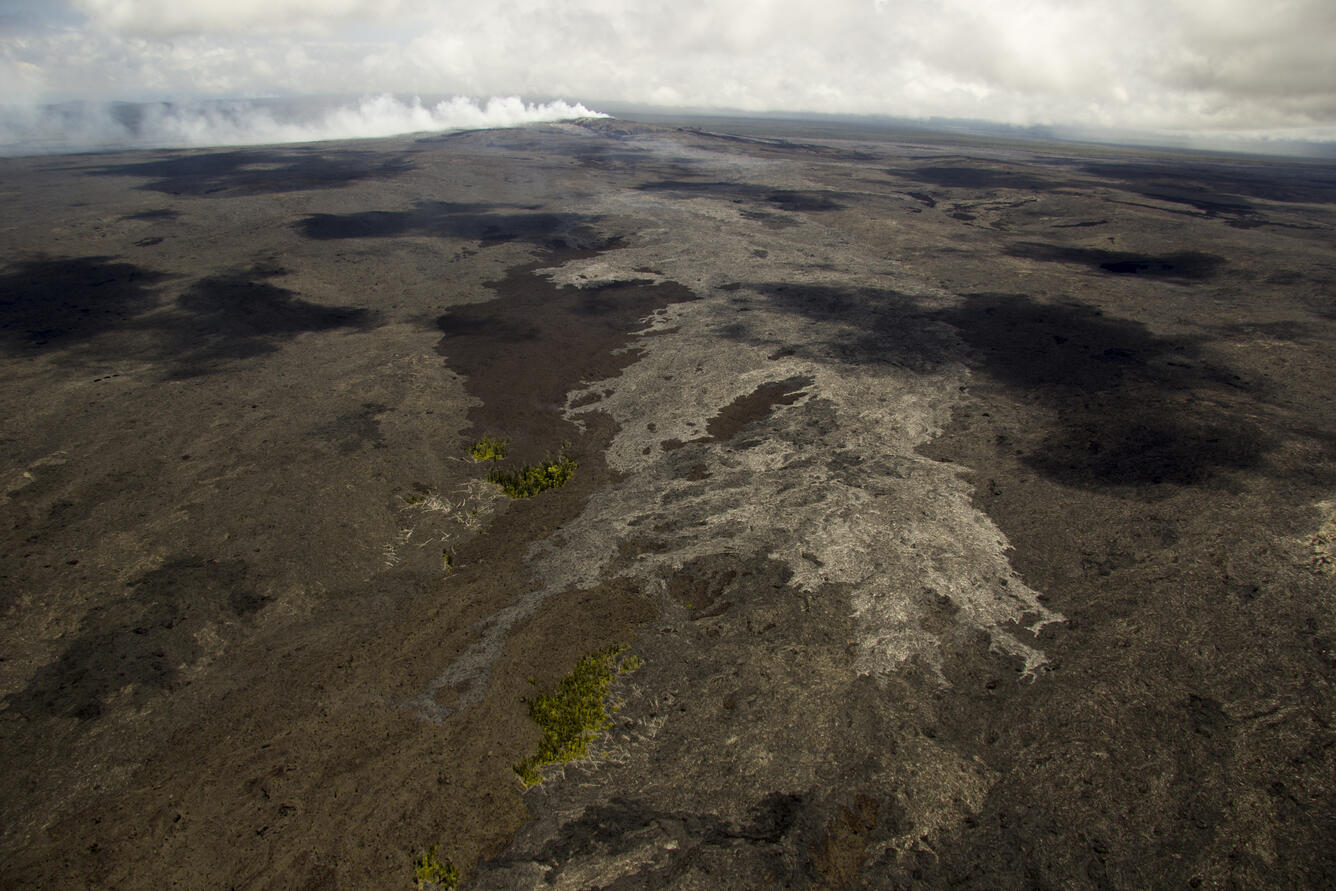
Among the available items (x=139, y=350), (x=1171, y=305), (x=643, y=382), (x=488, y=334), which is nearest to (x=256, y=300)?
(x=139, y=350)

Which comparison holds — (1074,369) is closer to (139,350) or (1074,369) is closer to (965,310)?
(965,310)

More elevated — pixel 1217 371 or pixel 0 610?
pixel 1217 371

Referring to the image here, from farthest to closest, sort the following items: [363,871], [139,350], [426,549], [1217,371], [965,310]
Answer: [965,310] < [139,350] < [1217,371] < [426,549] < [363,871]

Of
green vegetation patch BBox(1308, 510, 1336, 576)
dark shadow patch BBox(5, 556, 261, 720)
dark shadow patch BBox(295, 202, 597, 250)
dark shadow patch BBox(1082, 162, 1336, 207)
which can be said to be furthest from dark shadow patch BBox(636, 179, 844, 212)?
dark shadow patch BBox(5, 556, 261, 720)

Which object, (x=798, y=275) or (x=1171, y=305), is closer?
(x=1171, y=305)

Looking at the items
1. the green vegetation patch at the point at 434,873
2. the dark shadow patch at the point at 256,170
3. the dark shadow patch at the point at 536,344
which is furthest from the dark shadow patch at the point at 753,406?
the dark shadow patch at the point at 256,170

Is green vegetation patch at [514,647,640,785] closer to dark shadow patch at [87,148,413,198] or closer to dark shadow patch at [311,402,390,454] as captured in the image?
dark shadow patch at [311,402,390,454]
